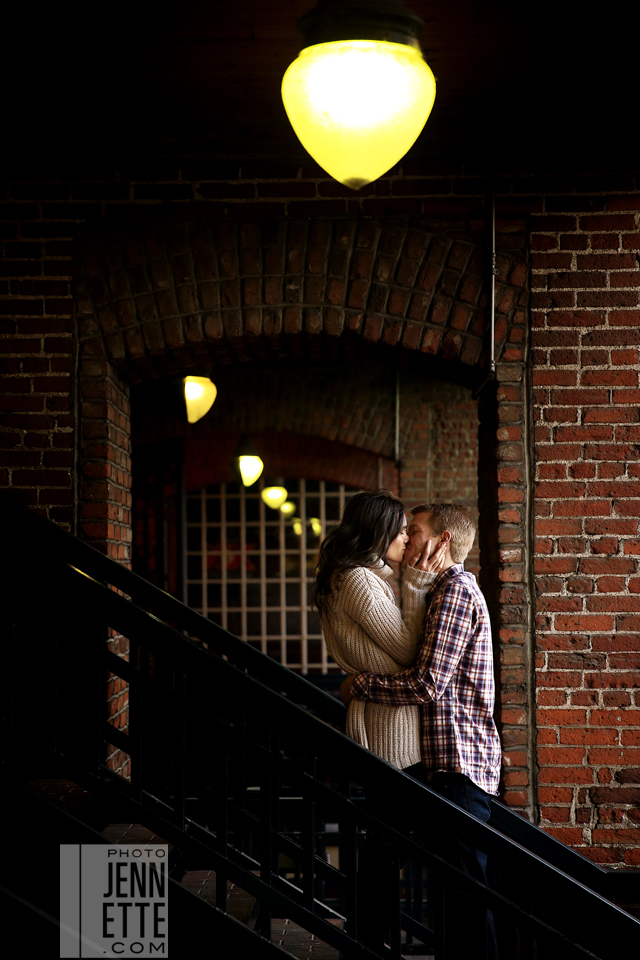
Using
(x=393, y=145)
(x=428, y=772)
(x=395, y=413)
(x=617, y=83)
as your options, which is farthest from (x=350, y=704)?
(x=395, y=413)

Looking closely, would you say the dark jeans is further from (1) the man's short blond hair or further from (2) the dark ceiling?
(2) the dark ceiling

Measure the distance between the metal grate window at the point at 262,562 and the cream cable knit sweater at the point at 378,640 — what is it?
6274 millimetres

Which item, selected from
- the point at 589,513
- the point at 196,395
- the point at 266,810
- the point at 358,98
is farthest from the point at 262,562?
the point at 358,98

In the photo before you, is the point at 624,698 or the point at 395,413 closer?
the point at 624,698

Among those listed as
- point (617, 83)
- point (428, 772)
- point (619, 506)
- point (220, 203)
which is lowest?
point (428, 772)

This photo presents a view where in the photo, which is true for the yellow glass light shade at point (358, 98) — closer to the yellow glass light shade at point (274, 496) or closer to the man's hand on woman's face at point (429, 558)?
the man's hand on woman's face at point (429, 558)

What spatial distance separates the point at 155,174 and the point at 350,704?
2490mm

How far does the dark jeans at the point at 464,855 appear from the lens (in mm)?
2479

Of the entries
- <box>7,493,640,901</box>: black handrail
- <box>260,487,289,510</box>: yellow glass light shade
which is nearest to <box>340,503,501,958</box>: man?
<box>7,493,640,901</box>: black handrail

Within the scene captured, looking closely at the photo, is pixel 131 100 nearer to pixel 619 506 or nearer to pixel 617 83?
pixel 617 83

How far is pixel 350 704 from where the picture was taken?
2812 millimetres

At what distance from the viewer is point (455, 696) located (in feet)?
9.00

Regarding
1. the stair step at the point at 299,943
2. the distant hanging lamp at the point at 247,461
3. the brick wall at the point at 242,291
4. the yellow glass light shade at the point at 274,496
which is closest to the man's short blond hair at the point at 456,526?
the brick wall at the point at 242,291

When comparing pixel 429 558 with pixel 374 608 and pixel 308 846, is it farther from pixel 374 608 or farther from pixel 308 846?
pixel 308 846
